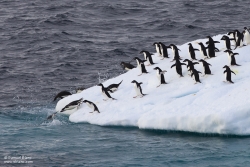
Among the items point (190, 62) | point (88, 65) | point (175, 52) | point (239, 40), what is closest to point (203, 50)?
point (175, 52)

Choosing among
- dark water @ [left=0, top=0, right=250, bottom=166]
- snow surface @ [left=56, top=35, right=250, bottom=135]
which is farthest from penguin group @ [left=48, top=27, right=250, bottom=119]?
dark water @ [left=0, top=0, right=250, bottom=166]

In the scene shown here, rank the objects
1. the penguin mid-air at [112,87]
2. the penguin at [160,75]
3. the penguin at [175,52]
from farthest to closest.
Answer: the penguin at [175,52] → the penguin mid-air at [112,87] → the penguin at [160,75]

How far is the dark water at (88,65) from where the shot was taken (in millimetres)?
21016

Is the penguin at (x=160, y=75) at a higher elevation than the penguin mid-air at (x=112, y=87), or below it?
higher

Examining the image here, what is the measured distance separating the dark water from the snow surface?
0.38 metres

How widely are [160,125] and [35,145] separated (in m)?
4.29

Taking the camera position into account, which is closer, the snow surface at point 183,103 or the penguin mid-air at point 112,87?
the snow surface at point 183,103

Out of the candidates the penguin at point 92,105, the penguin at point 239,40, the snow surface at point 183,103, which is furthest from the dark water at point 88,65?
the penguin at point 239,40

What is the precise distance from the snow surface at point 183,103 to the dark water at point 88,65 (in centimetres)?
38

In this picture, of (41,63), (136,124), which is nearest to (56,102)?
(136,124)

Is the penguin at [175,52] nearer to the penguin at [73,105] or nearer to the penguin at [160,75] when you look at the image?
the penguin at [160,75]

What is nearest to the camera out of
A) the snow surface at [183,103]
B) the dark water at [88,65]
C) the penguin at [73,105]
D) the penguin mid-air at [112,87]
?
the dark water at [88,65]

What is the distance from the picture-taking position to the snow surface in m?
21.9

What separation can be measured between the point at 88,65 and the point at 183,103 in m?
15.0
